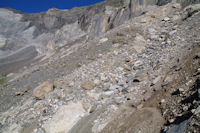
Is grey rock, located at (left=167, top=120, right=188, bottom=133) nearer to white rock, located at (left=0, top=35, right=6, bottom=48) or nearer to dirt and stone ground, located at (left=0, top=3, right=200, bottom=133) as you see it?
dirt and stone ground, located at (left=0, top=3, right=200, bottom=133)

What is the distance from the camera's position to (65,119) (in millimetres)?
A: 4859

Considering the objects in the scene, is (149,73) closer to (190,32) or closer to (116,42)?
(190,32)

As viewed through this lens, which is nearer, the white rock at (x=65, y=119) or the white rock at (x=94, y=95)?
the white rock at (x=65, y=119)

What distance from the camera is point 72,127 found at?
467cm

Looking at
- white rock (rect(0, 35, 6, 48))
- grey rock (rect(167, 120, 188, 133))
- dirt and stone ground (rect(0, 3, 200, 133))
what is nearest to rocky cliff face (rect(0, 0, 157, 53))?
white rock (rect(0, 35, 6, 48))

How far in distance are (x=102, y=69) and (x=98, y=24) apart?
56.0ft

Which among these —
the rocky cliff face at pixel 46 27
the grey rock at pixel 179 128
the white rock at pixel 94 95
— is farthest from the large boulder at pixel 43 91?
the rocky cliff face at pixel 46 27

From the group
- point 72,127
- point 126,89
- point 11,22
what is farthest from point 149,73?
point 11,22

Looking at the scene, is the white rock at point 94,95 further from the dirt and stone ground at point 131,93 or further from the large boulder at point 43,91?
the large boulder at point 43,91

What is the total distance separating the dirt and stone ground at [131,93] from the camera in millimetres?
3348

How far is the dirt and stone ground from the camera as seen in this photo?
3.35m

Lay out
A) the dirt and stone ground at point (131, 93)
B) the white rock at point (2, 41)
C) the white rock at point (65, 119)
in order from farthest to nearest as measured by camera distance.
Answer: the white rock at point (2, 41), the white rock at point (65, 119), the dirt and stone ground at point (131, 93)

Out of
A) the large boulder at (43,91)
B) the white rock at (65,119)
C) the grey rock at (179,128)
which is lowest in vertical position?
the white rock at (65,119)

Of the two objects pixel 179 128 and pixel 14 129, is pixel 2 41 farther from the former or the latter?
pixel 179 128
